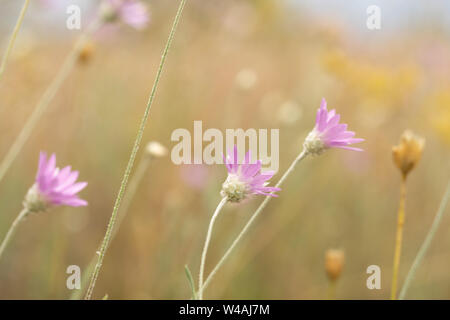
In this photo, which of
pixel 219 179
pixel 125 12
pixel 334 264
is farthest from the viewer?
pixel 219 179

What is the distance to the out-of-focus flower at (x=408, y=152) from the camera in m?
0.79

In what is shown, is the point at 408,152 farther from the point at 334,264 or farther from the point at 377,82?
the point at 377,82

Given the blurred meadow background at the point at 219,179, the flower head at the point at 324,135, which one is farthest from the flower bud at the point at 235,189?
the blurred meadow background at the point at 219,179

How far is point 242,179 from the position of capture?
0.63 meters

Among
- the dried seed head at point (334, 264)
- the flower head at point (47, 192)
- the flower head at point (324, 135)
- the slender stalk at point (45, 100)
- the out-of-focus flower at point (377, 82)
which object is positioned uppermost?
the out-of-focus flower at point (377, 82)

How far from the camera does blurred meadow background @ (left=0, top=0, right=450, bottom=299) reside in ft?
4.95

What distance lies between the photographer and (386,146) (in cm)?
236

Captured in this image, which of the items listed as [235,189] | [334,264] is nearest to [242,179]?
[235,189]

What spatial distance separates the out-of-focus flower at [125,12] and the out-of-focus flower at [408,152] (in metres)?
0.63

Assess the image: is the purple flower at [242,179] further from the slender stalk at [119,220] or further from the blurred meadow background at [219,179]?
the blurred meadow background at [219,179]

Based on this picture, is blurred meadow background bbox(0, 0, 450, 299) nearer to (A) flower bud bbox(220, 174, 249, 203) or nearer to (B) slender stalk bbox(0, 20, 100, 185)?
(B) slender stalk bbox(0, 20, 100, 185)

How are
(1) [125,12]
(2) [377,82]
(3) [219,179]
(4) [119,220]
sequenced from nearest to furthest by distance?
(1) [125,12] < (4) [119,220] < (3) [219,179] < (2) [377,82]

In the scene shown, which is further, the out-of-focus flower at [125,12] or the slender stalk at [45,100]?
the out-of-focus flower at [125,12]

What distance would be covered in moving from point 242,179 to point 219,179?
48.0 inches
